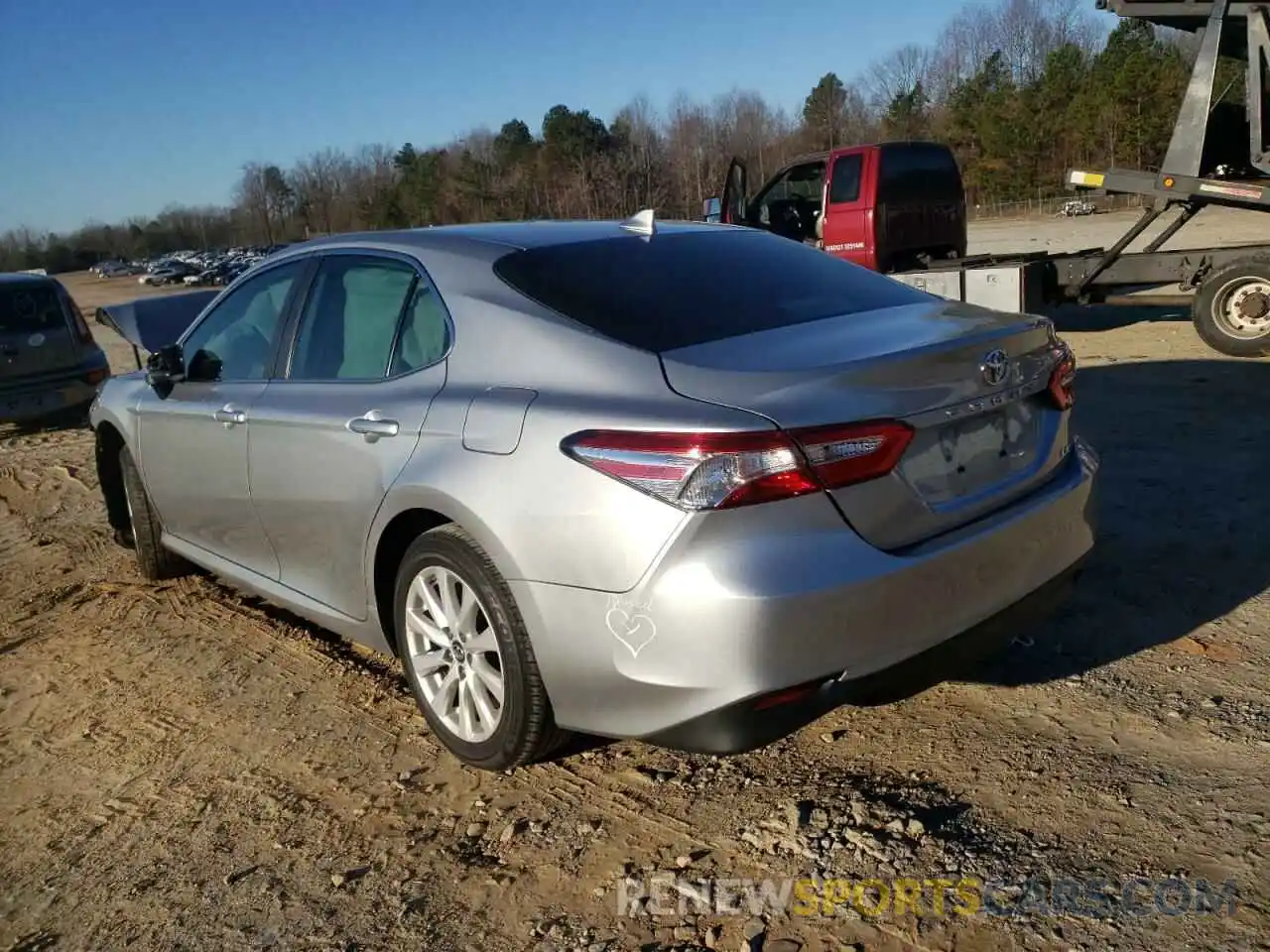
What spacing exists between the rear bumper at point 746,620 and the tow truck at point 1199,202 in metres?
6.56

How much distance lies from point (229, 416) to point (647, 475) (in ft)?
7.41

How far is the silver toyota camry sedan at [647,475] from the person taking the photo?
2.55 m

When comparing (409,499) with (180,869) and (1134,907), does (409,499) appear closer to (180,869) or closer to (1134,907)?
(180,869)

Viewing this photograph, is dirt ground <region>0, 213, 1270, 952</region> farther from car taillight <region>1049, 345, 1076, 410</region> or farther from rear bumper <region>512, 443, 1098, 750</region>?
car taillight <region>1049, 345, 1076, 410</region>

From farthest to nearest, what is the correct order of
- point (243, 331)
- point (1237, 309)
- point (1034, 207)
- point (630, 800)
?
1. point (1034, 207)
2. point (1237, 309)
3. point (243, 331)
4. point (630, 800)

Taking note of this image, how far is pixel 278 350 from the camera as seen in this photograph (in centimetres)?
410


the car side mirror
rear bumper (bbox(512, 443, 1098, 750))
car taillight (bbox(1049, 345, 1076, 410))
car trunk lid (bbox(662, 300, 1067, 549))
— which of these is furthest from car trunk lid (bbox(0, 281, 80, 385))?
car taillight (bbox(1049, 345, 1076, 410))

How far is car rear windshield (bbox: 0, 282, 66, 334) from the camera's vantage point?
10414 millimetres

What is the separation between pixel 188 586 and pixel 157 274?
228 ft

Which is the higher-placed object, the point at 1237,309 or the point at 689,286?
the point at 689,286

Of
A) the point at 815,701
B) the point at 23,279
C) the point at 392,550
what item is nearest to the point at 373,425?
the point at 392,550

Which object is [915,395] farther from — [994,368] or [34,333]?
[34,333]

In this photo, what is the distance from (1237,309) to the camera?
360 inches

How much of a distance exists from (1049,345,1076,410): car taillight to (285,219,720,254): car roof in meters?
1.36
